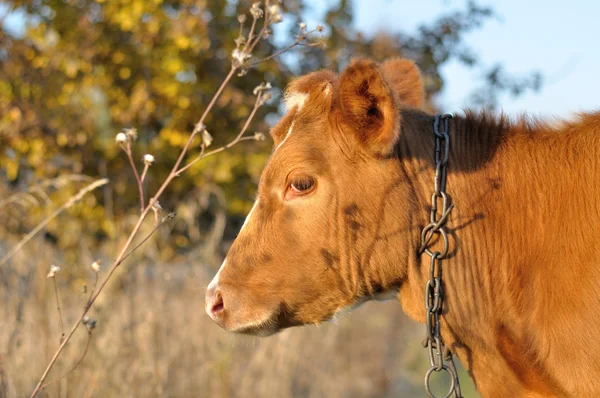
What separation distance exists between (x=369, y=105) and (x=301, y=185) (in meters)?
0.50

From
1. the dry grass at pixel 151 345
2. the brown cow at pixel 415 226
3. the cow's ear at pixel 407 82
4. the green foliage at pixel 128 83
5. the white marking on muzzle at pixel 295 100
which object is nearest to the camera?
the brown cow at pixel 415 226

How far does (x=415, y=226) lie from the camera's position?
3604 mm

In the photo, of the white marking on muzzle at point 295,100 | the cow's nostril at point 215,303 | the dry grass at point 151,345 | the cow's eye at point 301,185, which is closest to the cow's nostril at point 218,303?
the cow's nostril at point 215,303

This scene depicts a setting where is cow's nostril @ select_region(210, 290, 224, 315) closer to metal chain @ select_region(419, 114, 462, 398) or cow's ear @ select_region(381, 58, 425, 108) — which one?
metal chain @ select_region(419, 114, 462, 398)

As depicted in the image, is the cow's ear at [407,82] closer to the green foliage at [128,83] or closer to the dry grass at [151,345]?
the dry grass at [151,345]

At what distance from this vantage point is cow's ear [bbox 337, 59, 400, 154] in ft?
11.3

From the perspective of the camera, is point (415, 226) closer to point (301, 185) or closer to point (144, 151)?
point (301, 185)

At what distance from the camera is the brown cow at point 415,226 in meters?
3.39

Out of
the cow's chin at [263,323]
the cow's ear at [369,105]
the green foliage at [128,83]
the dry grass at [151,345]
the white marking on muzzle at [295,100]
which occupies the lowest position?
the dry grass at [151,345]

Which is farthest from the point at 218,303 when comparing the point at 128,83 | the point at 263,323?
the point at 128,83

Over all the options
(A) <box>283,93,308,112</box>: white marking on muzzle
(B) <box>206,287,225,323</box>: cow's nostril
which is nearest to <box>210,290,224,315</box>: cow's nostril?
(B) <box>206,287,225,323</box>: cow's nostril

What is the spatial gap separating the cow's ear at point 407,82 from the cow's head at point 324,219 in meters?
0.74

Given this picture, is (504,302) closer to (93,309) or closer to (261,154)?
(93,309)

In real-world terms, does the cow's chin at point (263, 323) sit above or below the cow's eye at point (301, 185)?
below
